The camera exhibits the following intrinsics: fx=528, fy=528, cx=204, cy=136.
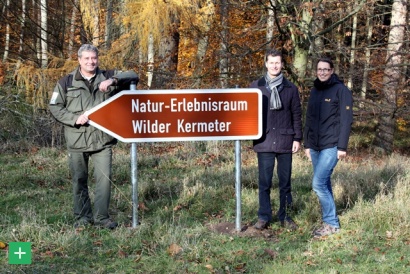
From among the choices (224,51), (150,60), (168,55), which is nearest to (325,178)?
(224,51)

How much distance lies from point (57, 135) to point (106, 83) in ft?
27.6

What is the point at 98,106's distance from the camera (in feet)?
17.4

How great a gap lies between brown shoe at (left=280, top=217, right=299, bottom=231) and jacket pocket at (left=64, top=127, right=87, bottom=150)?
231cm

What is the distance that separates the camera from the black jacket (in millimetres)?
5156

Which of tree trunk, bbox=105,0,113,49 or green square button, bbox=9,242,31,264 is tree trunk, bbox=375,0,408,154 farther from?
green square button, bbox=9,242,31,264

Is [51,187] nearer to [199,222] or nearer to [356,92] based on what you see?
[199,222]

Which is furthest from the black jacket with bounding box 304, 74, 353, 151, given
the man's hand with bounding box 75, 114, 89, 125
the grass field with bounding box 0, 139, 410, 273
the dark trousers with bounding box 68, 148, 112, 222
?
the man's hand with bounding box 75, 114, 89, 125

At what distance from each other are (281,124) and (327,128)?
50cm

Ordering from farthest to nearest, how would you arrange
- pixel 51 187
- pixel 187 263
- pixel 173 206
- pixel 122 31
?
pixel 122 31 < pixel 51 187 < pixel 173 206 < pixel 187 263

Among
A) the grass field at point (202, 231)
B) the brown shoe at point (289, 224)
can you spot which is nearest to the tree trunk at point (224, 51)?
the grass field at point (202, 231)

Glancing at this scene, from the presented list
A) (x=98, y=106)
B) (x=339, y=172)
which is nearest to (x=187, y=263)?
(x=98, y=106)

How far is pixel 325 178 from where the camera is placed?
17.6ft

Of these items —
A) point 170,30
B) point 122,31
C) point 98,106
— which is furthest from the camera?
point 122,31

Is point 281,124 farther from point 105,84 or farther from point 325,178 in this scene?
point 105,84
